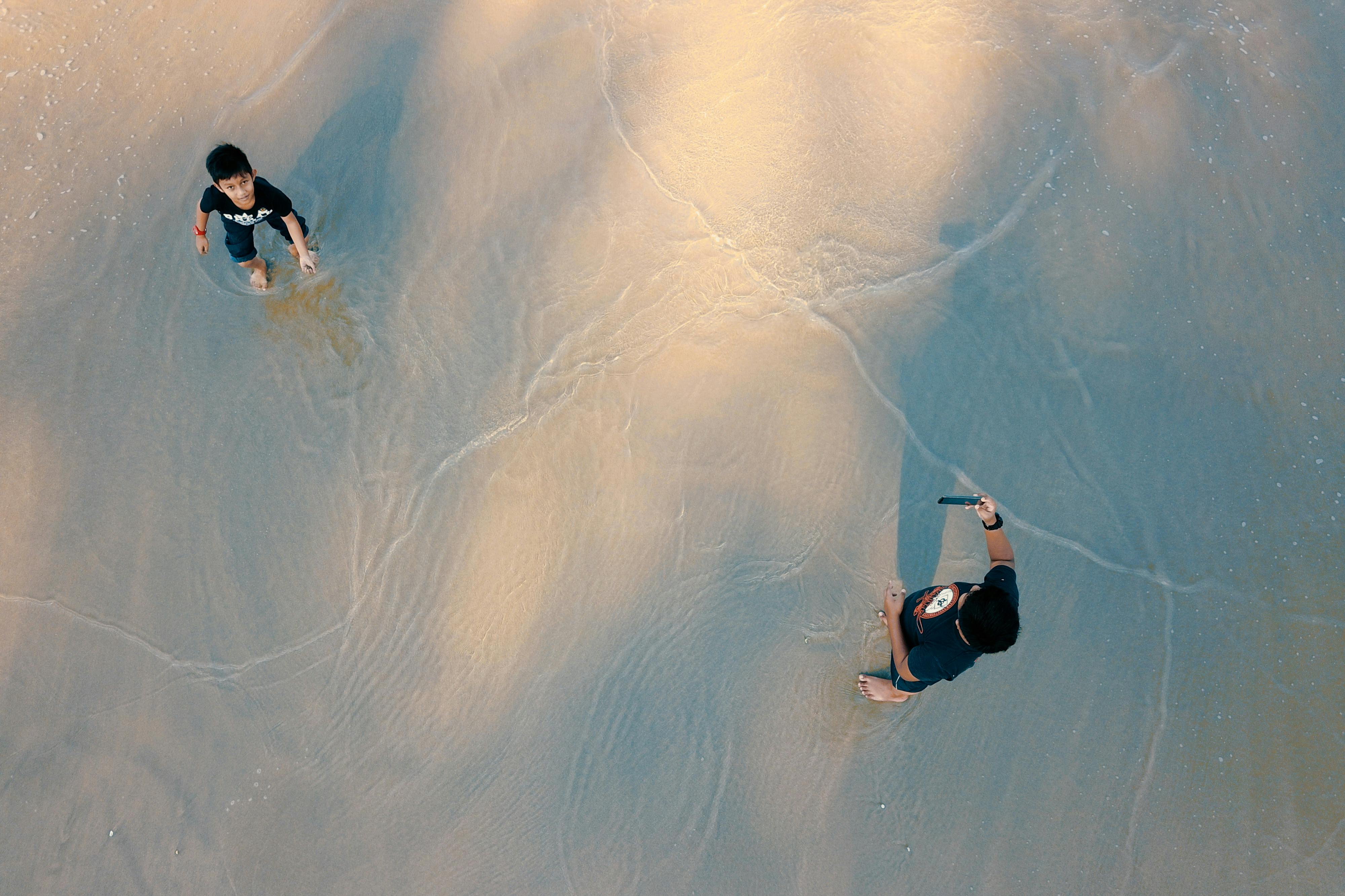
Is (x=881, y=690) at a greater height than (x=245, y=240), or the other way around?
(x=245, y=240)

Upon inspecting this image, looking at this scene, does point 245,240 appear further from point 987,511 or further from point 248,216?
point 987,511

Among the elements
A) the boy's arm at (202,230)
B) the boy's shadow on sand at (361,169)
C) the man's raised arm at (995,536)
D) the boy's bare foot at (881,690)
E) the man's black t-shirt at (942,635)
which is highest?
the boy's shadow on sand at (361,169)

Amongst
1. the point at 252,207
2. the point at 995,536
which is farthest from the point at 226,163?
the point at 995,536

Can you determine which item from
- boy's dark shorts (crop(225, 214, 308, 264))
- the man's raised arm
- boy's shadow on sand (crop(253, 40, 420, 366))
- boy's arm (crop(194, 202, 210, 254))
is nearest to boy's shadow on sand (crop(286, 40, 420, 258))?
boy's shadow on sand (crop(253, 40, 420, 366))

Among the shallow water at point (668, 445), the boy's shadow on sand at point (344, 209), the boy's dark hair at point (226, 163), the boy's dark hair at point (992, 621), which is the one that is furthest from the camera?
the boy's shadow on sand at point (344, 209)

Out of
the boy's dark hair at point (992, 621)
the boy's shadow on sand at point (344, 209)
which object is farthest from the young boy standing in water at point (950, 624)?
the boy's shadow on sand at point (344, 209)

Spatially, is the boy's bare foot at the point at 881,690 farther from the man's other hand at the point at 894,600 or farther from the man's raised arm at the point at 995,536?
the man's raised arm at the point at 995,536

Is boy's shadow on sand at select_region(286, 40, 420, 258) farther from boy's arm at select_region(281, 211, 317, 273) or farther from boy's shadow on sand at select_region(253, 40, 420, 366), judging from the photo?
boy's arm at select_region(281, 211, 317, 273)

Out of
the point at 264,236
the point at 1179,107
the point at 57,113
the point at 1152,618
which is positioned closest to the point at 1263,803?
the point at 1152,618
